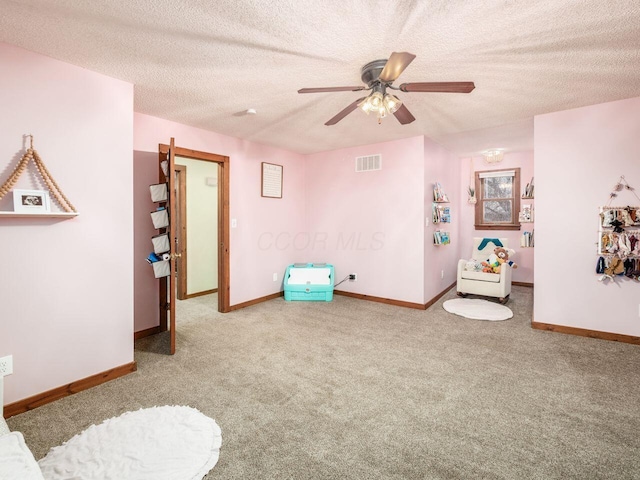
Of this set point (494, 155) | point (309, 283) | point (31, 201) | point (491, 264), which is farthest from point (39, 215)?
point (494, 155)

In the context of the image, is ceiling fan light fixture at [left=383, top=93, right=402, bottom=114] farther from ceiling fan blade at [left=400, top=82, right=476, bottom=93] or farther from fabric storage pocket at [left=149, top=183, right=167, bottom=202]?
fabric storage pocket at [left=149, top=183, right=167, bottom=202]

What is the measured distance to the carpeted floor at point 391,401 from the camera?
1.65 meters

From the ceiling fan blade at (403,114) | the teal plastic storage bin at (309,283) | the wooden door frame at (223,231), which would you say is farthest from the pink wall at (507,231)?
the wooden door frame at (223,231)

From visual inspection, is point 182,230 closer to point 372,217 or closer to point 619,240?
point 372,217

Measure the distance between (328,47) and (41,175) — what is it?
2103mm

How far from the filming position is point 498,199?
20.0 feet

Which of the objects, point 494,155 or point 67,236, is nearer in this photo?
point 67,236

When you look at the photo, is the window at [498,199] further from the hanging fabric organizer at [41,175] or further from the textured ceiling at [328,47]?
the hanging fabric organizer at [41,175]

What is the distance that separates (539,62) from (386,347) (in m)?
2.63

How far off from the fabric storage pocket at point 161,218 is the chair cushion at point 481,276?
424 cm

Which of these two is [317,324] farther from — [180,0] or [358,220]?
[180,0]

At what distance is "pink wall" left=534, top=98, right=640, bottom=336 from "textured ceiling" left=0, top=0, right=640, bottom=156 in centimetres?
24

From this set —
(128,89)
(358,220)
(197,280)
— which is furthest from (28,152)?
(358,220)

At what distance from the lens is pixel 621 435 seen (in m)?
1.83
